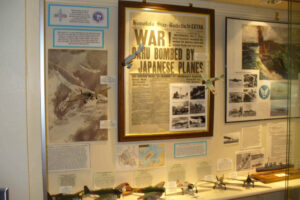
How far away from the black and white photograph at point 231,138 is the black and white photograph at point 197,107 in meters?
0.32

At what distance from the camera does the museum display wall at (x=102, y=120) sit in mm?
1436

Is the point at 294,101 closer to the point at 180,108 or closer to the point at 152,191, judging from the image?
the point at 180,108

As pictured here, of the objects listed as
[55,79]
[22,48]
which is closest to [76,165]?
[55,79]

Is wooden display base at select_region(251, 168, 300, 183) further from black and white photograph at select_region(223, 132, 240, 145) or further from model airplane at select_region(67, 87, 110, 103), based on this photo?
model airplane at select_region(67, 87, 110, 103)

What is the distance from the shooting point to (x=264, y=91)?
1896 mm

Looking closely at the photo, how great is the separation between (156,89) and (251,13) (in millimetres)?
1049

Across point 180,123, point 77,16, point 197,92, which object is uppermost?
point 77,16

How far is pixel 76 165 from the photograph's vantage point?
4.90 ft

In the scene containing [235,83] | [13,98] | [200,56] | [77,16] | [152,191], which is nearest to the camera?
[13,98]

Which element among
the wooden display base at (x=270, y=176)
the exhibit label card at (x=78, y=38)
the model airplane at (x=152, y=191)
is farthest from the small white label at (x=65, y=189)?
the wooden display base at (x=270, y=176)

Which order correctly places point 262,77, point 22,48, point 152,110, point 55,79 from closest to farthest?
point 22,48, point 55,79, point 152,110, point 262,77

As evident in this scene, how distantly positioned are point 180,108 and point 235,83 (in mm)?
531

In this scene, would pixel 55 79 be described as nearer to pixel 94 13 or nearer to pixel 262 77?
pixel 94 13

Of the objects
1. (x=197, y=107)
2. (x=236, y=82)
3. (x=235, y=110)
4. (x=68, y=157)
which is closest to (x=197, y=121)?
(x=197, y=107)
